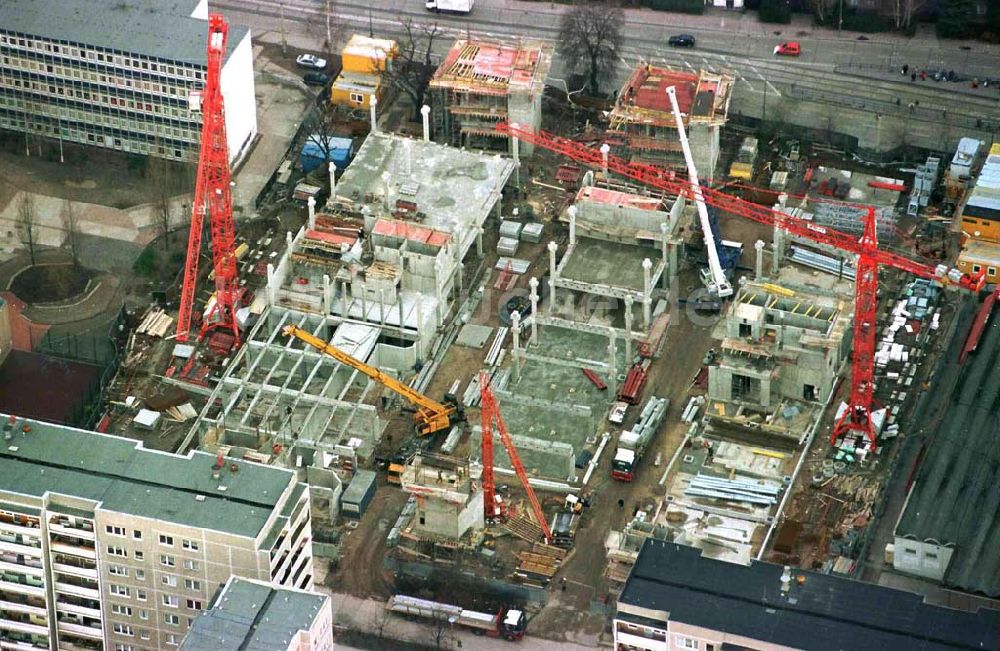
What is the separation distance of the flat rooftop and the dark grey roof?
24.1m

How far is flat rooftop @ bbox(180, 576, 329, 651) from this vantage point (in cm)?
19175

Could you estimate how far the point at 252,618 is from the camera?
194 metres

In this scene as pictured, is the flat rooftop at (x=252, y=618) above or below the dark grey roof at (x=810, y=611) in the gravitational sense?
below

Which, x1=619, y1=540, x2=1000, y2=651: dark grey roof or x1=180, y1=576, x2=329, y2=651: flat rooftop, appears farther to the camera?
x1=619, y1=540, x2=1000, y2=651: dark grey roof

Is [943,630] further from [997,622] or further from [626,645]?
[626,645]

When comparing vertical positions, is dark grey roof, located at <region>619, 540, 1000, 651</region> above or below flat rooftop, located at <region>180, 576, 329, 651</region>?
above

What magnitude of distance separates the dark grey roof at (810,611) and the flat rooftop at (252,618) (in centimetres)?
2405

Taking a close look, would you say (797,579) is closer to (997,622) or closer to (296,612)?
(997,622)

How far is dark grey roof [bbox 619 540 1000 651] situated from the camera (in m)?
193

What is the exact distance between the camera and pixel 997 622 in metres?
194

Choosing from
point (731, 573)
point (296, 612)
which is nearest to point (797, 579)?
point (731, 573)

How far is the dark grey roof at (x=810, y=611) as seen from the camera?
193000 mm

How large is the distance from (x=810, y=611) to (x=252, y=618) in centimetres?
4144

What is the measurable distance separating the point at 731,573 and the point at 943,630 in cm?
1666
